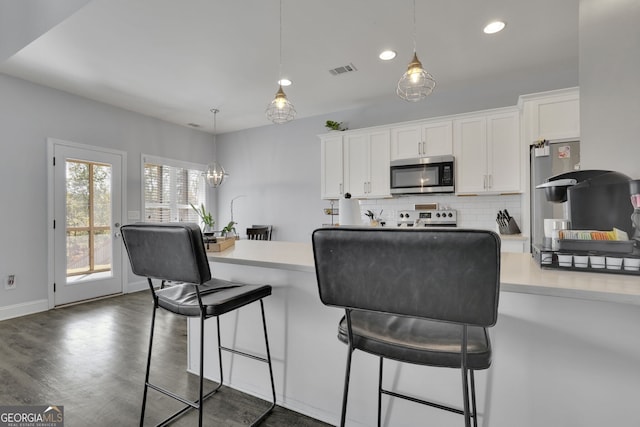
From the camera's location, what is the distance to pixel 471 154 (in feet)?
12.1

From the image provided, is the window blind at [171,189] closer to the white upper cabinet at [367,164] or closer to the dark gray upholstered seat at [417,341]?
the white upper cabinet at [367,164]

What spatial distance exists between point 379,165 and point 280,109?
2.06 m

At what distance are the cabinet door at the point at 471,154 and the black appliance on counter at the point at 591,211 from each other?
2353mm

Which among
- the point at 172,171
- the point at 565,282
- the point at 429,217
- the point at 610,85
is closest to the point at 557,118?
the point at 429,217

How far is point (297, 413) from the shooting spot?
67.6 inches

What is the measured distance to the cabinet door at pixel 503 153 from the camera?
11.3 feet

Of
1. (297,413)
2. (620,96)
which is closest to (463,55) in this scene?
(620,96)

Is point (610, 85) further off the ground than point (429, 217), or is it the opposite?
point (610, 85)

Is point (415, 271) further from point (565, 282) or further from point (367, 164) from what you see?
point (367, 164)

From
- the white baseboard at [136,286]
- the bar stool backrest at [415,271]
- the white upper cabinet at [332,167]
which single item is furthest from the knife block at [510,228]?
the white baseboard at [136,286]

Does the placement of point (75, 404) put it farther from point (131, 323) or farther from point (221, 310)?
point (131, 323)

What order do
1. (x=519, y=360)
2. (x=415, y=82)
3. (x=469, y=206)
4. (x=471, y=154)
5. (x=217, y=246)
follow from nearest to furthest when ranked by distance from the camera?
(x=519, y=360)
(x=217, y=246)
(x=415, y=82)
(x=471, y=154)
(x=469, y=206)

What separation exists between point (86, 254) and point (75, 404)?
2913 mm

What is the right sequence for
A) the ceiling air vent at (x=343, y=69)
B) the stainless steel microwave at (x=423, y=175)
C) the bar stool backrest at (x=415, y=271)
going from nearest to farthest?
the bar stool backrest at (x=415, y=271) < the ceiling air vent at (x=343, y=69) < the stainless steel microwave at (x=423, y=175)
